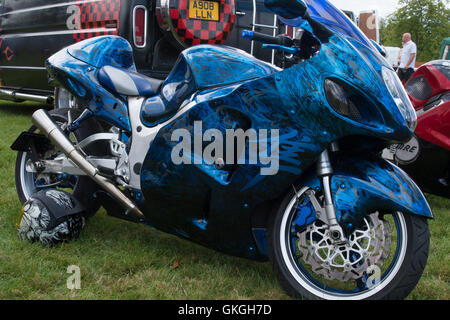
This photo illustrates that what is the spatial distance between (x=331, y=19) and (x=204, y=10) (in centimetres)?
286

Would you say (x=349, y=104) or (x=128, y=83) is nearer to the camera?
(x=349, y=104)

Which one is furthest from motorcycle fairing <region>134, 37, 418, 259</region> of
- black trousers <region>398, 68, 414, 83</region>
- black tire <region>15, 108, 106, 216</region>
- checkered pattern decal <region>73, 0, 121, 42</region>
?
black trousers <region>398, 68, 414, 83</region>

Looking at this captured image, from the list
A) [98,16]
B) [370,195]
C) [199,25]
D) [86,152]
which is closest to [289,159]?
[370,195]

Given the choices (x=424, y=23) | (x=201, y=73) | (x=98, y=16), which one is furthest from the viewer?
(x=424, y=23)

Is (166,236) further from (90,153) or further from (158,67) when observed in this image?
(158,67)

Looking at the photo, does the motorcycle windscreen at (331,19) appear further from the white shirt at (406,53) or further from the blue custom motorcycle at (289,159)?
the white shirt at (406,53)

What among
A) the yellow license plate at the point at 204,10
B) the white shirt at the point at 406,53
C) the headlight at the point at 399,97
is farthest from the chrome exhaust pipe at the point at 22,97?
the white shirt at the point at 406,53

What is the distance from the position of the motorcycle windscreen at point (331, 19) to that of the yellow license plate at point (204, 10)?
2.67m

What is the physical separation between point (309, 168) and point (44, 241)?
1.57 m

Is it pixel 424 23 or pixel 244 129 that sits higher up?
pixel 244 129

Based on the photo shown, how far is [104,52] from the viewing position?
2.91m

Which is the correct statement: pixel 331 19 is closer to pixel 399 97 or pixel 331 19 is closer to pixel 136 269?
pixel 399 97

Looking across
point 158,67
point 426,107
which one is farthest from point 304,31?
point 158,67

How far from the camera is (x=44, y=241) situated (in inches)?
110
